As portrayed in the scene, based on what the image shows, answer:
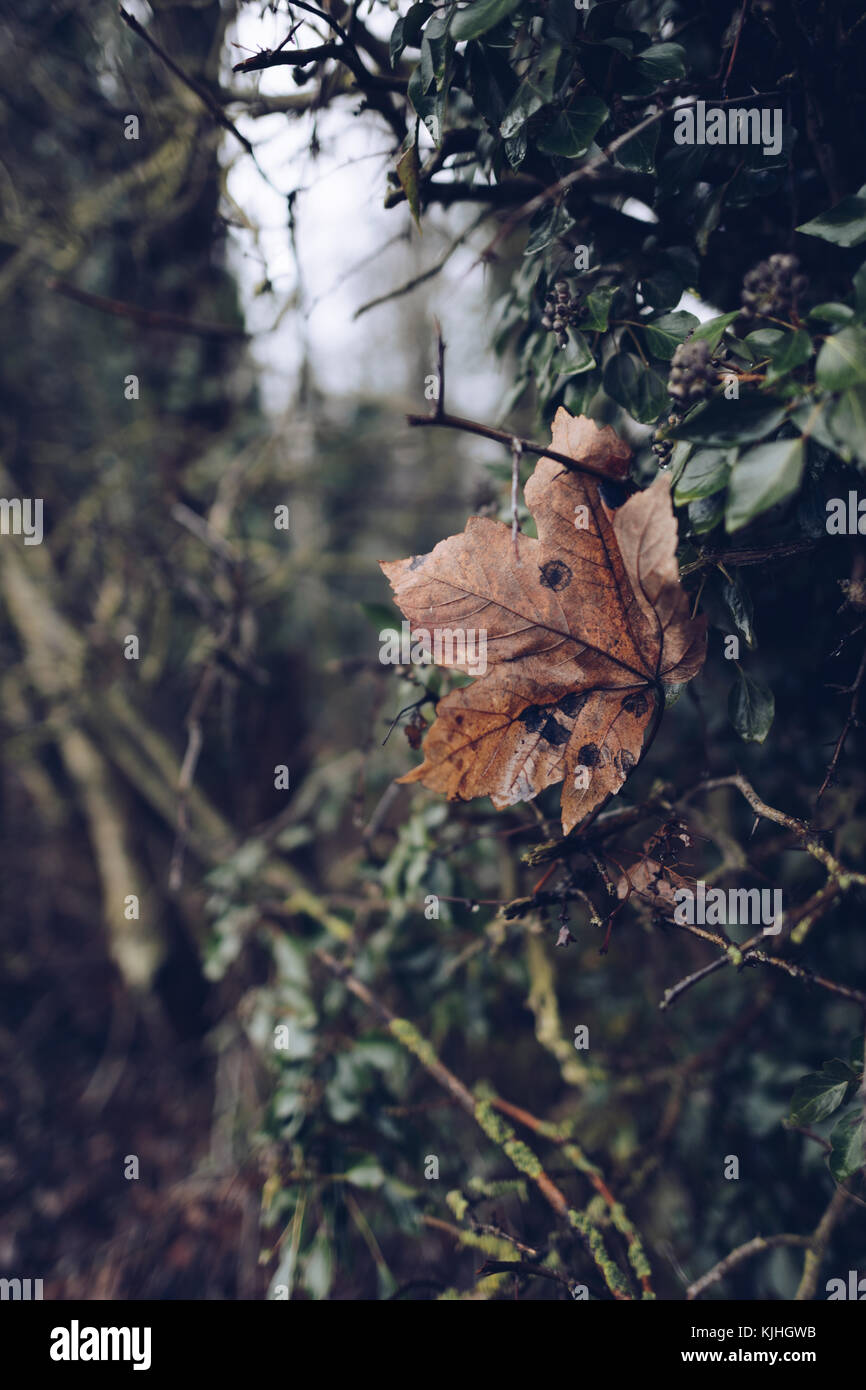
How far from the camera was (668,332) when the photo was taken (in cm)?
86

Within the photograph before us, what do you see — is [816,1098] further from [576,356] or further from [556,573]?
[576,356]

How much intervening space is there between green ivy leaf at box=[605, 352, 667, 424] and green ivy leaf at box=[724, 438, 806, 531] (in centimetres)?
28

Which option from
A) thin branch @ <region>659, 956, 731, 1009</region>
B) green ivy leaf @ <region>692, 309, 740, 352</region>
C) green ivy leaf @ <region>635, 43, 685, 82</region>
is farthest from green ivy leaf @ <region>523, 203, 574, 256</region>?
thin branch @ <region>659, 956, 731, 1009</region>

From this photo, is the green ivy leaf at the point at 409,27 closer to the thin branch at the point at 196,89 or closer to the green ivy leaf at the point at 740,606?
the thin branch at the point at 196,89

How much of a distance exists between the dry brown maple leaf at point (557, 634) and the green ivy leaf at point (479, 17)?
1.37 feet

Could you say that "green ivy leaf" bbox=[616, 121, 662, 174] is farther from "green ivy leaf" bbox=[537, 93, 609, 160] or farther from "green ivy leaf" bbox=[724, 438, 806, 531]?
"green ivy leaf" bbox=[724, 438, 806, 531]

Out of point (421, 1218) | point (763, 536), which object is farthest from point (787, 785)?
point (421, 1218)

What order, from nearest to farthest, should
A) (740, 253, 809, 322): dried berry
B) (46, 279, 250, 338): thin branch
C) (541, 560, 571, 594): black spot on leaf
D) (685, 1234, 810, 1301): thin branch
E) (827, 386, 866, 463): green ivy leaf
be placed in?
1. (827, 386, 866, 463): green ivy leaf
2. (740, 253, 809, 322): dried berry
3. (541, 560, 571, 594): black spot on leaf
4. (685, 1234, 810, 1301): thin branch
5. (46, 279, 250, 338): thin branch

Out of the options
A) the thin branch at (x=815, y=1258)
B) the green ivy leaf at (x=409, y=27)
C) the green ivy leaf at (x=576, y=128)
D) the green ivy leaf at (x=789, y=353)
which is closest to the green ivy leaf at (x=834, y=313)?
the green ivy leaf at (x=789, y=353)

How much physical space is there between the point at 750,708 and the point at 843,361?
0.41m

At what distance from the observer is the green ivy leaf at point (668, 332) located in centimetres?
85

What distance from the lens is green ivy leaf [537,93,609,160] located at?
31.2 inches

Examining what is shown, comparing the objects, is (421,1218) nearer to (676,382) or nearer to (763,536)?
(763,536)

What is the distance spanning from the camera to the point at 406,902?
1.29 meters
